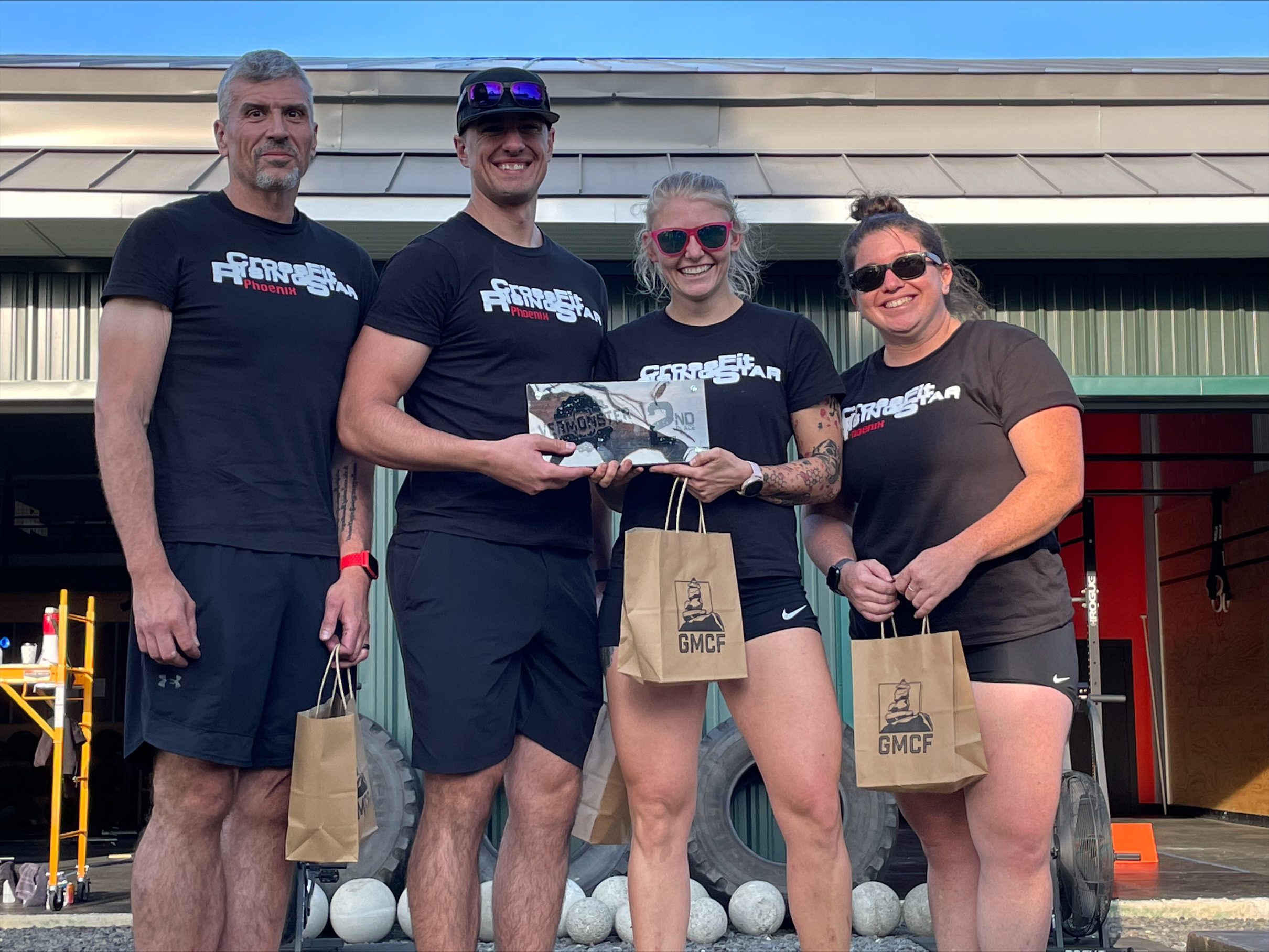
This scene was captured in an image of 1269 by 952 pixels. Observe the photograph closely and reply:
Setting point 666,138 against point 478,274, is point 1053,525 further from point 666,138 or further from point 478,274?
point 666,138

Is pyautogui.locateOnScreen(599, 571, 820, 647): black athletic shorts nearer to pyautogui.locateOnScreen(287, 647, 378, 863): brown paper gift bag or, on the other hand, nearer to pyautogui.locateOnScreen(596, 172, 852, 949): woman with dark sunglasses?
pyautogui.locateOnScreen(596, 172, 852, 949): woman with dark sunglasses

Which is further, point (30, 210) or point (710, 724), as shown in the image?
point (710, 724)

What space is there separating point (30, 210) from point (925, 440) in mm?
4425

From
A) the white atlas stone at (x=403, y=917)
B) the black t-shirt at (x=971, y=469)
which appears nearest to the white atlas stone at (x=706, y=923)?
the white atlas stone at (x=403, y=917)

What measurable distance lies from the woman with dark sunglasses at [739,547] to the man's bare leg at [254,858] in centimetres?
78

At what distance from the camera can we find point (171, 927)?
99.3 inches

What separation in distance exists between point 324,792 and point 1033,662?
1.58 metres

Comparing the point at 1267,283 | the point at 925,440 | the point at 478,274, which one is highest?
the point at 1267,283

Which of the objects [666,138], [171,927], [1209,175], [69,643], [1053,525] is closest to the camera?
[171,927]

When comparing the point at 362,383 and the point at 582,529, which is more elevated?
the point at 362,383

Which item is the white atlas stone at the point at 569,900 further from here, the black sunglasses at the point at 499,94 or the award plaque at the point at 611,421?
the black sunglasses at the point at 499,94

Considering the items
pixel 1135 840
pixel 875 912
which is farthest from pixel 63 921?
pixel 1135 840

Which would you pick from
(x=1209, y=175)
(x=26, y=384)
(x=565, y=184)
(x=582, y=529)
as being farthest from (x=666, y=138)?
(x=582, y=529)

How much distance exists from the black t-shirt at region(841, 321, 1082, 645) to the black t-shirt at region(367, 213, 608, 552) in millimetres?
768
